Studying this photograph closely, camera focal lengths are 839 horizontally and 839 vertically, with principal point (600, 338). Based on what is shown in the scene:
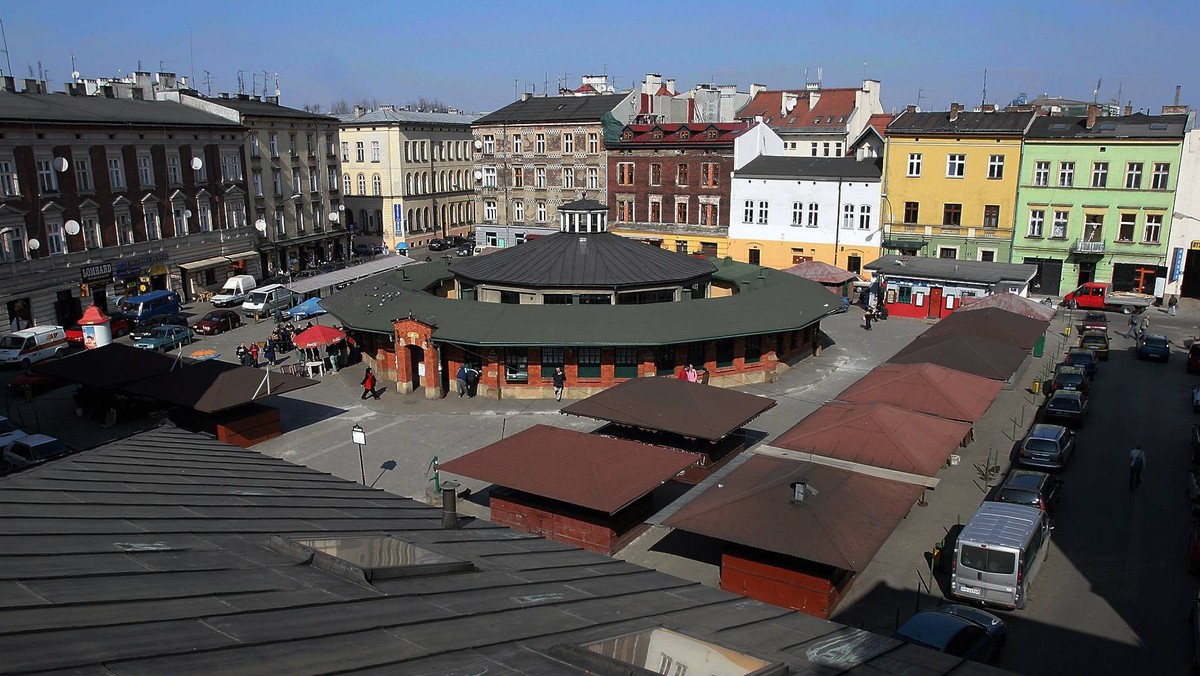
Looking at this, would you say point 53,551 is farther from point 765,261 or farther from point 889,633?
point 765,261

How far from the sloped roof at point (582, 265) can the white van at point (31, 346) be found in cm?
1989

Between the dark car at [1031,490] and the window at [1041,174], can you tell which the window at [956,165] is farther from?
the dark car at [1031,490]

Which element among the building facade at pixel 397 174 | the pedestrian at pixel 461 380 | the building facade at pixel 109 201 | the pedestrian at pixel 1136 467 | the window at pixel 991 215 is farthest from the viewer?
the building facade at pixel 397 174

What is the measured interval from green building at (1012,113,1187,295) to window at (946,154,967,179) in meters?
3.51

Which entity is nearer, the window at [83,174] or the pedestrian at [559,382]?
the pedestrian at [559,382]

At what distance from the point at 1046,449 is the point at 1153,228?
3424cm

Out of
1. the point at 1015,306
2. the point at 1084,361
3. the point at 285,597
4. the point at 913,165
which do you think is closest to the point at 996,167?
the point at 913,165

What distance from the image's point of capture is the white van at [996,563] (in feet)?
58.6

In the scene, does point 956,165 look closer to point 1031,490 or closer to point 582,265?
point 582,265

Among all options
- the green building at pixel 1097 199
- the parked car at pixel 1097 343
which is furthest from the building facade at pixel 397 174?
the parked car at pixel 1097 343

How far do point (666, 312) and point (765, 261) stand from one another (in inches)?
1170

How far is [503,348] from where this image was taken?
111 ft

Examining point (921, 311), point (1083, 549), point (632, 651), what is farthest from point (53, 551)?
point (921, 311)

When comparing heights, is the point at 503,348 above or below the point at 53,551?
below
